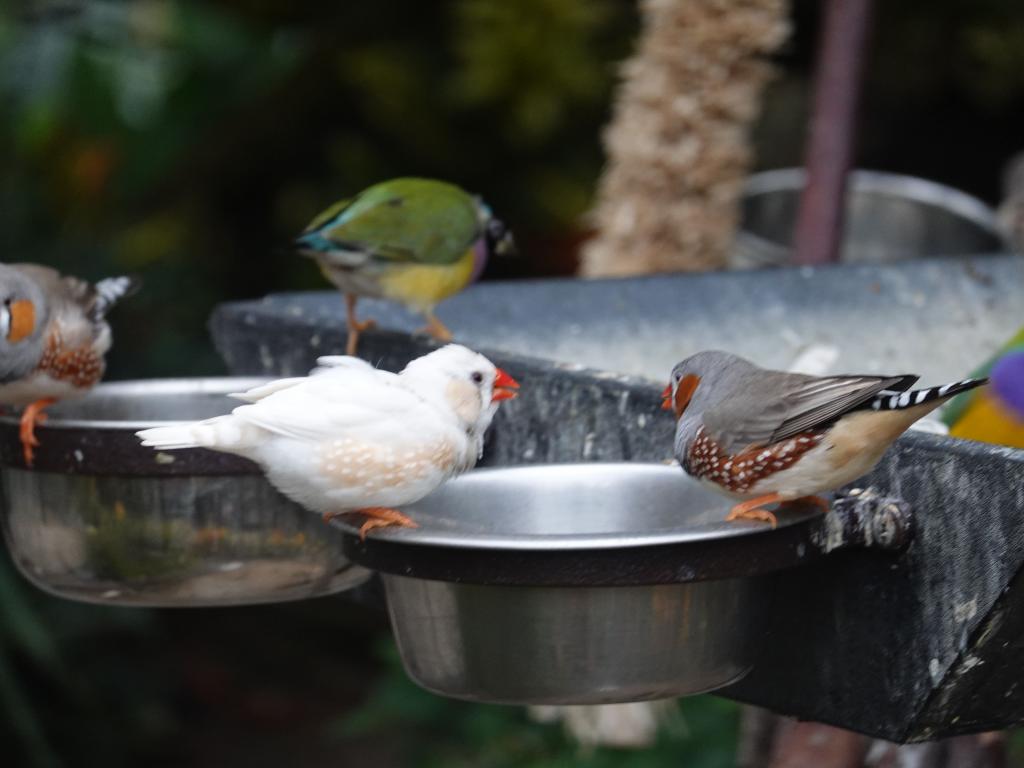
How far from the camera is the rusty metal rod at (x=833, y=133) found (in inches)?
128

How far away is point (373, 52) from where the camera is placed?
4.88 metres

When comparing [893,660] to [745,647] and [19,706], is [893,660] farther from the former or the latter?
[19,706]

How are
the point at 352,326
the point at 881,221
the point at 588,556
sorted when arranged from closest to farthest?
the point at 588,556, the point at 352,326, the point at 881,221

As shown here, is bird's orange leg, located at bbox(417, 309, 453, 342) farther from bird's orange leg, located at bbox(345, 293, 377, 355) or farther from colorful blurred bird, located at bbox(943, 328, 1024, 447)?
colorful blurred bird, located at bbox(943, 328, 1024, 447)

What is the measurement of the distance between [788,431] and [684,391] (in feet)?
0.58

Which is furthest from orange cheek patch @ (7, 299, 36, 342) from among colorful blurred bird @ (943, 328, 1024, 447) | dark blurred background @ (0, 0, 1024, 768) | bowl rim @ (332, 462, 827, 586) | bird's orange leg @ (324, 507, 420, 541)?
dark blurred background @ (0, 0, 1024, 768)

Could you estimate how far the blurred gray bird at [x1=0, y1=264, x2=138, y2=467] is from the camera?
2084 millimetres

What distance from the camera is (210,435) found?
1.53 m

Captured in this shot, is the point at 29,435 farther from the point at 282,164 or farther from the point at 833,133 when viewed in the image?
the point at 282,164

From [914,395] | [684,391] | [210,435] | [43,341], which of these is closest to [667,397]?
[684,391]

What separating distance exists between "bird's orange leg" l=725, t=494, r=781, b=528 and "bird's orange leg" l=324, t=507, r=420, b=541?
320 mm

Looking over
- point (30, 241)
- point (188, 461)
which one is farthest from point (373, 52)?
point (188, 461)

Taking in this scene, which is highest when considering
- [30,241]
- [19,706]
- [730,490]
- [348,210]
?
[348,210]

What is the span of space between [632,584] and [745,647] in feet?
0.80
